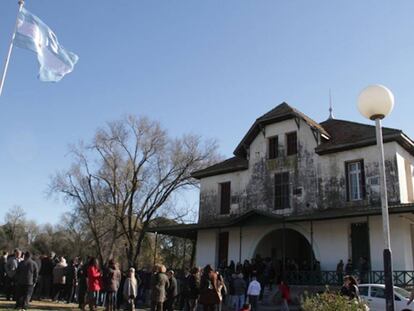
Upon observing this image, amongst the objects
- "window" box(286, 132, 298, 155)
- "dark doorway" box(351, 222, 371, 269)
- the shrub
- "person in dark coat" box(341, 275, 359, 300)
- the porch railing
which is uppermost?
"window" box(286, 132, 298, 155)

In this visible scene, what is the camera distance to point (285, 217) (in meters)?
22.8

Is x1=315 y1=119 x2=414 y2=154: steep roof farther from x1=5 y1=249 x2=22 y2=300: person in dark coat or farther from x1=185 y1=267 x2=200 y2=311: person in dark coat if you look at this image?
x1=5 y1=249 x2=22 y2=300: person in dark coat

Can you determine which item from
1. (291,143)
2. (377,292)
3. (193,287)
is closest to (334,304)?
(193,287)

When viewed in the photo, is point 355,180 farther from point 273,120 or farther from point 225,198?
point 225,198

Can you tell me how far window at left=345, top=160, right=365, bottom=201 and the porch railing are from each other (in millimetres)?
4001

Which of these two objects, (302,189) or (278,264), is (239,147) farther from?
(278,264)

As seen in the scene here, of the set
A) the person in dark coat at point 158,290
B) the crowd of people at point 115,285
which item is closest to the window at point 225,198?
the crowd of people at point 115,285

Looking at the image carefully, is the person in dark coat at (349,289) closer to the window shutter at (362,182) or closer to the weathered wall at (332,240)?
the weathered wall at (332,240)

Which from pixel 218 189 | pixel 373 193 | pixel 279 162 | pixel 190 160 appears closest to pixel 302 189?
pixel 279 162

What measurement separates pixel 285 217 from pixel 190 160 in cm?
1706

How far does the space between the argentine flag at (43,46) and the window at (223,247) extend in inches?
705

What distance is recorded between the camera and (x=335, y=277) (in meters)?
21.0

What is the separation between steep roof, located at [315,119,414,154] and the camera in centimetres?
2195

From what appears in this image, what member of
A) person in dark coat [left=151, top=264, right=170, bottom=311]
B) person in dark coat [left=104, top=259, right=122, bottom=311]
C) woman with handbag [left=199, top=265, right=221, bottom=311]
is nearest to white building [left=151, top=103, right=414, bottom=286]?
woman with handbag [left=199, top=265, right=221, bottom=311]
